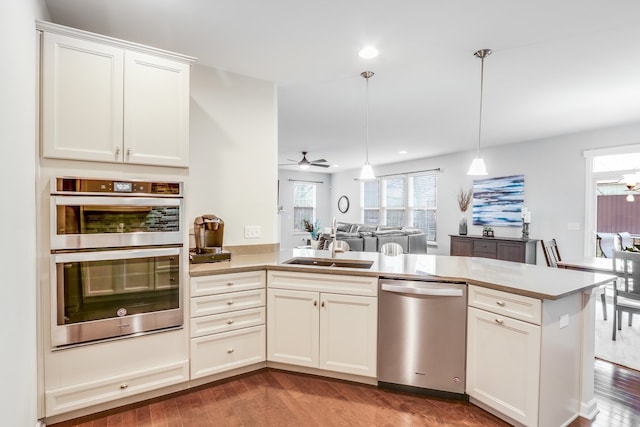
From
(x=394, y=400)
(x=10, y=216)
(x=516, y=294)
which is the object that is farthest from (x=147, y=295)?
(x=516, y=294)

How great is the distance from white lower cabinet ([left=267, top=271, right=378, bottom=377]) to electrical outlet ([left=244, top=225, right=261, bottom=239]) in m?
0.67

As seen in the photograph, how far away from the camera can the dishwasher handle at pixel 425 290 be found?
2.28 metres

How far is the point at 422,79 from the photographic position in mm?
3281

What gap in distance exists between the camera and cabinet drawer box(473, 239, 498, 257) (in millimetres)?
6168

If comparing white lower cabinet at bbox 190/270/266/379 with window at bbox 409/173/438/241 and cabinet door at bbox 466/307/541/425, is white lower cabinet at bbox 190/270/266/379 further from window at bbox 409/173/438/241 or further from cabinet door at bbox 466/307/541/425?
window at bbox 409/173/438/241

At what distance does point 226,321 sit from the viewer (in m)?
2.57

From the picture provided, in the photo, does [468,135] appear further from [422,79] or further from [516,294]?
[516,294]

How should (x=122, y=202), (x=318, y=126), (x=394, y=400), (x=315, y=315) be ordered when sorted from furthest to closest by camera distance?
(x=318, y=126)
(x=315, y=315)
(x=394, y=400)
(x=122, y=202)

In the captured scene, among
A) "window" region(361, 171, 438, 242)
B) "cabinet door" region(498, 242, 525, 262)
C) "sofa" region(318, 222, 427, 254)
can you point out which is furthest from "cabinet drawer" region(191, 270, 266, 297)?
"window" region(361, 171, 438, 242)

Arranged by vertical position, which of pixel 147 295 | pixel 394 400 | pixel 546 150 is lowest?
pixel 394 400

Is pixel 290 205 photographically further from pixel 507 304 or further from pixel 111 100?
pixel 507 304

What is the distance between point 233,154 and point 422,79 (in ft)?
6.38

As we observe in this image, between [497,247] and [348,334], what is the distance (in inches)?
183

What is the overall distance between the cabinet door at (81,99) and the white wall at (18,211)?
0.35 feet
